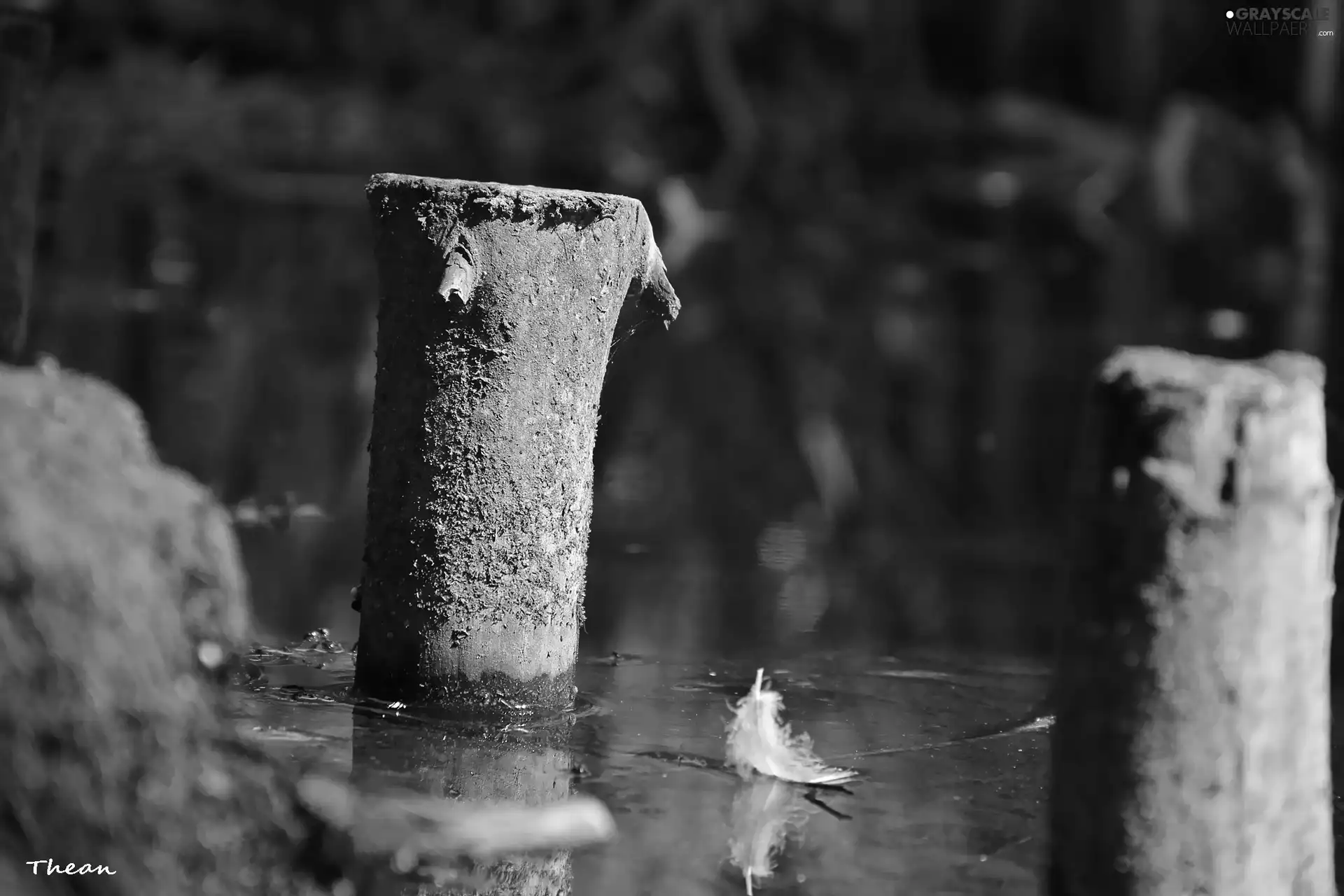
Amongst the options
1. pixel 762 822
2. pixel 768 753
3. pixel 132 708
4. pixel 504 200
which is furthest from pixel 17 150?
pixel 132 708

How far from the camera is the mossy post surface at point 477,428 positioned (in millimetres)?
3863

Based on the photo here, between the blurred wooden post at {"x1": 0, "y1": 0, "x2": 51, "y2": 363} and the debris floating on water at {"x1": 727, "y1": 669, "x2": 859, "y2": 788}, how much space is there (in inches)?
120

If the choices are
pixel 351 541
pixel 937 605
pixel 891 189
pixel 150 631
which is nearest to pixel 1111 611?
pixel 150 631

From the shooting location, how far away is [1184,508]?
2.54 meters

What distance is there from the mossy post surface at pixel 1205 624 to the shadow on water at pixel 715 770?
2.05 feet

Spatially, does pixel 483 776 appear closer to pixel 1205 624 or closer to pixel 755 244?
pixel 1205 624

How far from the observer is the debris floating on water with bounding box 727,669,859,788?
12.3 ft

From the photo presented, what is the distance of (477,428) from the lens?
3.90m

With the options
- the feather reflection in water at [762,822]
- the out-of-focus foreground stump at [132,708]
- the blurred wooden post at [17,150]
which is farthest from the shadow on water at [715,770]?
the blurred wooden post at [17,150]

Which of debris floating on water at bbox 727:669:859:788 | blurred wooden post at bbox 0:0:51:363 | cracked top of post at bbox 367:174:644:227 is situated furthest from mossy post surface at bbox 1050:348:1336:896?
blurred wooden post at bbox 0:0:51:363

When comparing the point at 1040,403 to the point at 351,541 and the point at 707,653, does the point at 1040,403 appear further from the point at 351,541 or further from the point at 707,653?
the point at 707,653

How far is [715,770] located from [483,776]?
1.73 ft

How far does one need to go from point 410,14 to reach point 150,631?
68.1ft

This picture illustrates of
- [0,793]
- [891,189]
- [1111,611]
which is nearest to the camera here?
[0,793]
